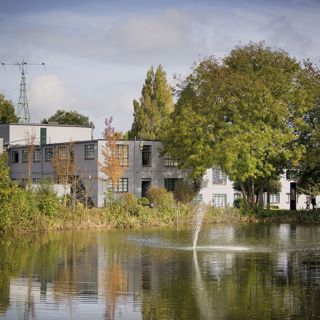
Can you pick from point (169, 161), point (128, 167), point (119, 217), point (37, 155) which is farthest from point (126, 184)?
point (119, 217)

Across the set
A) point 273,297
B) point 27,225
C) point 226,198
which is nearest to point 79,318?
point 273,297

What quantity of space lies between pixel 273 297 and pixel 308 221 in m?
42.1

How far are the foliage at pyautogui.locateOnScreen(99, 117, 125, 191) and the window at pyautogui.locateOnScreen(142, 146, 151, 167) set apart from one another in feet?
9.42

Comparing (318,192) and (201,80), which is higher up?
(201,80)

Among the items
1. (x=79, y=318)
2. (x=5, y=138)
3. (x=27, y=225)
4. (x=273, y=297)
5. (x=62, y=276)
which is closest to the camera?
(x=79, y=318)

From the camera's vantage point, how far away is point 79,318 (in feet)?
64.6

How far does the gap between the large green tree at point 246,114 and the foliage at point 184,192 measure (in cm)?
223

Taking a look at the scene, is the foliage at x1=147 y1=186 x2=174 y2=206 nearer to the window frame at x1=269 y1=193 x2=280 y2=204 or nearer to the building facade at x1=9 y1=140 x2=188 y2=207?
the building facade at x1=9 y1=140 x2=188 y2=207

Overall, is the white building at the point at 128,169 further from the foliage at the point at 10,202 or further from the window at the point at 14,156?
the foliage at the point at 10,202

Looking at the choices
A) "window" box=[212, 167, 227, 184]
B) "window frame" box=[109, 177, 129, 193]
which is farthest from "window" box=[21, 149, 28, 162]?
"window" box=[212, 167, 227, 184]

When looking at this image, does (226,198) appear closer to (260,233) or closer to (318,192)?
(318,192)

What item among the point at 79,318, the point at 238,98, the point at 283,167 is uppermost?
the point at 238,98

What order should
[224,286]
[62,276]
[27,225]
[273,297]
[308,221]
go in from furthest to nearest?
[308,221]
[27,225]
[62,276]
[224,286]
[273,297]

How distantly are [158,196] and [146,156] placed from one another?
9140 millimetres
